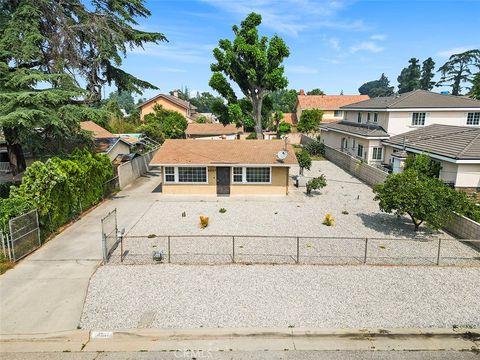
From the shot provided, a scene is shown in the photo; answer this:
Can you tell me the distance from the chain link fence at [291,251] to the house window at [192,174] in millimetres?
8456

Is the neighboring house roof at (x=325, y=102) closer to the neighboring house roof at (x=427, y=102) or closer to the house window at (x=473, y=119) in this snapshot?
the neighboring house roof at (x=427, y=102)

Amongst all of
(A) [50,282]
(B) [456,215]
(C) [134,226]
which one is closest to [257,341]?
(A) [50,282]

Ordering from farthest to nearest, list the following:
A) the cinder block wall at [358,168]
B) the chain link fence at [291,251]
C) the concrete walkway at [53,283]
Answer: the cinder block wall at [358,168], the chain link fence at [291,251], the concrete walkway at [53,283]

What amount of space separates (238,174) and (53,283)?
46.8 feet

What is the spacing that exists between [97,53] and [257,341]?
77.1 feet

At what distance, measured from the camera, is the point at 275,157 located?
2384 centimetres

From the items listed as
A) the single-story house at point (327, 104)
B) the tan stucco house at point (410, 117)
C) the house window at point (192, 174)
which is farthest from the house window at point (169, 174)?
the single-story house at point (327, 104)

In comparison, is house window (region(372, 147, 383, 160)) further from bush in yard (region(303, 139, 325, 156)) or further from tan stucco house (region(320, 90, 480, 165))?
bush in yard (region(303, 139, 325, 156))

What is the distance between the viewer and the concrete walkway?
979 centimetres

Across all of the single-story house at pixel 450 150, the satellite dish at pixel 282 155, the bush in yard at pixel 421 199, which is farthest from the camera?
the satellite dish at pixel 282 155

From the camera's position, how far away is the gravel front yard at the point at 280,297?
9.87 meters

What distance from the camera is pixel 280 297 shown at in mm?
11000

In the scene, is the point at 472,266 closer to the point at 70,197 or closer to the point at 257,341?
the point at 257,341

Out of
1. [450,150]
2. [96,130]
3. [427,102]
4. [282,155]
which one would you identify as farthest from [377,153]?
[96,130]
